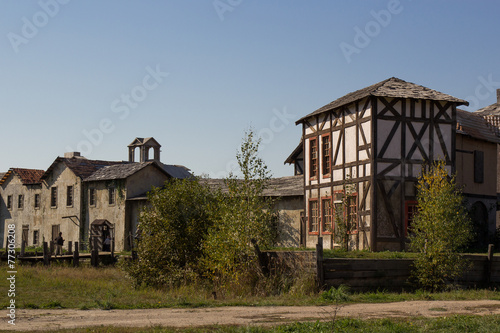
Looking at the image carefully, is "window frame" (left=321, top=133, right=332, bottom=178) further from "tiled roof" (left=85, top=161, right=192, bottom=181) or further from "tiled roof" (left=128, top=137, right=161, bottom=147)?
"tiled roof" (left=128, top=137, right=161, bottom=147)

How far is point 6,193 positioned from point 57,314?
→ 45241 mm

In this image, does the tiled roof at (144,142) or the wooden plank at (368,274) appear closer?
the wooden plank at (368,274)

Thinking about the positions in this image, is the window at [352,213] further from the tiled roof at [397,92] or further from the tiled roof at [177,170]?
the tiled roof at [177,170]

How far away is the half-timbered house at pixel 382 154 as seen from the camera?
26625 millimetres

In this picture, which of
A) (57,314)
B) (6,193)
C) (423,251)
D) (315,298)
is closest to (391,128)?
(423,251)

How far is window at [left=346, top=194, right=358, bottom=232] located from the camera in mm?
27723

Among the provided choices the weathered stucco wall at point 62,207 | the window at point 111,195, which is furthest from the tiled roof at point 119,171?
the weathered stucco wall at point 62,207

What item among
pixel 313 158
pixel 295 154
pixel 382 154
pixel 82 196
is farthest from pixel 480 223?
pixel 82 196

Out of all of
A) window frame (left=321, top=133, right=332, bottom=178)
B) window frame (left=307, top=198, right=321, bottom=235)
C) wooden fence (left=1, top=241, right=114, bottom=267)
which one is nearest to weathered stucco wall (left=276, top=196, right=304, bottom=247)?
window frame (left=307, top=198, right=321, bottom=235)

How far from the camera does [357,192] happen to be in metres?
27.8

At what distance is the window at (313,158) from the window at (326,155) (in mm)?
693

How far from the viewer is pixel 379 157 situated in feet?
88.1

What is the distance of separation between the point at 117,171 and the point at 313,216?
20.0 m

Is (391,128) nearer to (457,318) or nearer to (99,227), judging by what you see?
(457,318)
